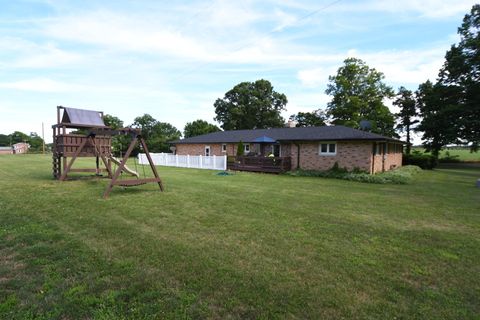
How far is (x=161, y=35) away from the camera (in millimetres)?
15953

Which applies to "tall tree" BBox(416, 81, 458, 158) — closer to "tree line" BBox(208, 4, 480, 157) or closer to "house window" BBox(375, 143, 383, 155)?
"tree line" BBox(208, 4, 480, 157)

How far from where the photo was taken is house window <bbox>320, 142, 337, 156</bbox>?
1720cm

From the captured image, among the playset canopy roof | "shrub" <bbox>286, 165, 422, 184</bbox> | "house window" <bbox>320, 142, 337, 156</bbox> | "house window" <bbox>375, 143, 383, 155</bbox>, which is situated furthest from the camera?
"house window" <bbox>320, 142, 337, 156</bbox>

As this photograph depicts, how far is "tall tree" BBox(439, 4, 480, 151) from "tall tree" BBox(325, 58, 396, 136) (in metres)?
7.78

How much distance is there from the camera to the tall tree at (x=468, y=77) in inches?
1098

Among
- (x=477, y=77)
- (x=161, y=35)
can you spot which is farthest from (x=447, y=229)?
(x=477, y=77)

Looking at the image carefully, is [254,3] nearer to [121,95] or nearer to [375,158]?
[375,158]

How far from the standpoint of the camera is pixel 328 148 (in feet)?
57.2

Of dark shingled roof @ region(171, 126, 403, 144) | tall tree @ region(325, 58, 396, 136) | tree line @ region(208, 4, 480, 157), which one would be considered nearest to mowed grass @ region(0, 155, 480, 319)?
dark shingled roof @ region(171, 126, 403, 144)

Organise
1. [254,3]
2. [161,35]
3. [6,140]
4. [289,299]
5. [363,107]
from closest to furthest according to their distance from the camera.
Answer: [289,299] → [254,3] → [161,35] → [363,107] → [6,140]

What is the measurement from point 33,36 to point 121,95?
1263 centimetres

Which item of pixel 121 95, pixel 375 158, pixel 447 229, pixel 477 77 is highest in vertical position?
pixel 477 77

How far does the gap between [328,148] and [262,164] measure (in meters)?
4.52

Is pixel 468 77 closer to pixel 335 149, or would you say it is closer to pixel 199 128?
pixel 335 149
